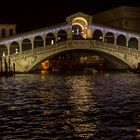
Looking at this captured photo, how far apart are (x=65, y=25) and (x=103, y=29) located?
10.8 ft

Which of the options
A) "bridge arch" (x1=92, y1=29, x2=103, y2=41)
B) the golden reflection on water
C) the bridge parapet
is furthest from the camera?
"bridge arch" (x1=92, y1=29, x2=103, y2=41)

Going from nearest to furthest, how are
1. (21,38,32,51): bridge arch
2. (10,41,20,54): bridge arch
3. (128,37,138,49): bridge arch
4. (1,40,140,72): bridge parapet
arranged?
(1,40,140,72): bridge parapet, (10,41,20,54): bridge arch, (21,38,32,51): bridge arch, (128,37,138,49): bridge arch

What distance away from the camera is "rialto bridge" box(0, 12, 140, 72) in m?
46.5

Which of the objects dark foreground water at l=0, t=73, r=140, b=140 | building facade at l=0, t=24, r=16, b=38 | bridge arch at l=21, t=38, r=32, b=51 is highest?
building facade at l=0, t=24, r=16, b=38

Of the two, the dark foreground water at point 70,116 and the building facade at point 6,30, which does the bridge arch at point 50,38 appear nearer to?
the building facade at point 6,30

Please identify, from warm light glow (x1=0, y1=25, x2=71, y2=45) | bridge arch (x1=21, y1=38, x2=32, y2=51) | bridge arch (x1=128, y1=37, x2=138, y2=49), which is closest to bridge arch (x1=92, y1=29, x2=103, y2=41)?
bridge arch (x1=128, y1=37, x2=138, y2=49)

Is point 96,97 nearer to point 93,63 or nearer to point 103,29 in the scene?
point 103,29

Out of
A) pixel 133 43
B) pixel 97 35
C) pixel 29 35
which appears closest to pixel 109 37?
pixel 97 35

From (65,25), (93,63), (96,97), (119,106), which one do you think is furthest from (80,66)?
(119,106)

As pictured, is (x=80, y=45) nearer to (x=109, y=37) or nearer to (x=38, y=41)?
(x=109, y=37)

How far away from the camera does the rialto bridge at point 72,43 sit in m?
46.5

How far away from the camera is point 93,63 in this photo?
59562 mm

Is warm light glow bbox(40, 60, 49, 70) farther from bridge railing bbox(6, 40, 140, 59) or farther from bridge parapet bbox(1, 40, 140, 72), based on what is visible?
bridge railing bbox(6, 40, 140, 59)

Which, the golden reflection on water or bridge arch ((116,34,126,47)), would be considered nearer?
the golden reflection on water
